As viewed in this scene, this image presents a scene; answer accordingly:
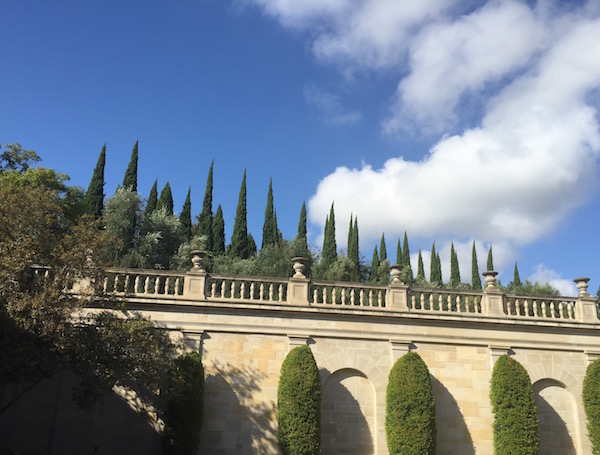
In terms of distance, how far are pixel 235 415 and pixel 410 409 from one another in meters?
6.07

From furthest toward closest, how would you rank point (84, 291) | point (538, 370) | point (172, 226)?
point (172, 226)
point (538, 370)
point (84, 291)

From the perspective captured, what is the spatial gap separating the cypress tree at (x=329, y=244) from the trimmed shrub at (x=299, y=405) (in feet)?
109

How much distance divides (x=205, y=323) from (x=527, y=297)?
1269cm

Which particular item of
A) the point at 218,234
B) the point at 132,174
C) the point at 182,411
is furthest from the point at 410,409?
the point at 132,174

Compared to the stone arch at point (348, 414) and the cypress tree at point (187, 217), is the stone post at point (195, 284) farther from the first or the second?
the cypress tree at point (187, 217)

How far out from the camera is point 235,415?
757 inches

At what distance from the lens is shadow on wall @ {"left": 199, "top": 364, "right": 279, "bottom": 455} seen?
1891 centimetres

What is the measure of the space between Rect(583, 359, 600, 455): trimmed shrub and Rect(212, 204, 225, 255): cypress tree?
113 feet

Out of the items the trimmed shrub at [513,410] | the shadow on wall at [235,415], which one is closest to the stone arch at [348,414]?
the shadow on wall at [235,415]

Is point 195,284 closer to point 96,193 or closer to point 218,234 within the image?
point 96,193

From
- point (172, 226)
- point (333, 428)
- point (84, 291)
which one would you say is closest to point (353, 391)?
point (333, 428)

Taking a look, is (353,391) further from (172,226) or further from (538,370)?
(172,226)

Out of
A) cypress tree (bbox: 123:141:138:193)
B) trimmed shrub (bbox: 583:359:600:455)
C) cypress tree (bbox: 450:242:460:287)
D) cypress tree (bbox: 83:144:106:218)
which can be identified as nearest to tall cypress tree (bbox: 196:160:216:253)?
cypress tree (bbox: 123:141:138:193)

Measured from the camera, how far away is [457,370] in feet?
68.5
